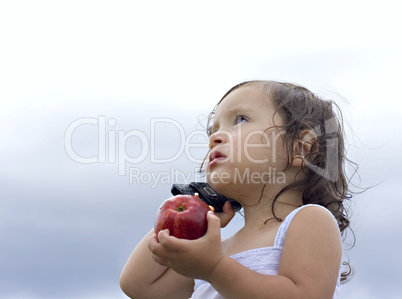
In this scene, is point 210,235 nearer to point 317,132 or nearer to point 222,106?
point 222,106

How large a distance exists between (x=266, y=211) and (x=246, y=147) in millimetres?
449

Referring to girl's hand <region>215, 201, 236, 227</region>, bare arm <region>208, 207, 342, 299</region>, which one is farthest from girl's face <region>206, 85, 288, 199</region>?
bare arm <region>208, 207, 342, 299</region>

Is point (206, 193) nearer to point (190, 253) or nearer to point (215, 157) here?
point (215, 157)

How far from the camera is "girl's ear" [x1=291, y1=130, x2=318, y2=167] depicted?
3.51 metres

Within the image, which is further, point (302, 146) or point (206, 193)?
point (206, 193)

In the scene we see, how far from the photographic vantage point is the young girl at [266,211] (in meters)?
2.68

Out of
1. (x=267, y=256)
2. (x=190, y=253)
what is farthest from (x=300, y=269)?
(x=190, y=253)

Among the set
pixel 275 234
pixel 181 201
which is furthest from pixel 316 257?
pixel 181 201

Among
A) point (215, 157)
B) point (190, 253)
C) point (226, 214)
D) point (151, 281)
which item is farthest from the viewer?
point (151, 281)

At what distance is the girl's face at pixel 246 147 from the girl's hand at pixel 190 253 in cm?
72

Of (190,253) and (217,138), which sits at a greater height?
(217,138)

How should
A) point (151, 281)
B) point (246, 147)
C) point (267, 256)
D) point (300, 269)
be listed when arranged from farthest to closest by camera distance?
point (151, 281) < point (246, 147) < point (267, 256) < point (300, 269)

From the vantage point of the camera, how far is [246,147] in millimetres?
3336

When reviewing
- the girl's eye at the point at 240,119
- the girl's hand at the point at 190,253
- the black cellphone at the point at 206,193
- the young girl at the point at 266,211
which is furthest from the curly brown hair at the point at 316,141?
the girl's hand at the point at 190,253
